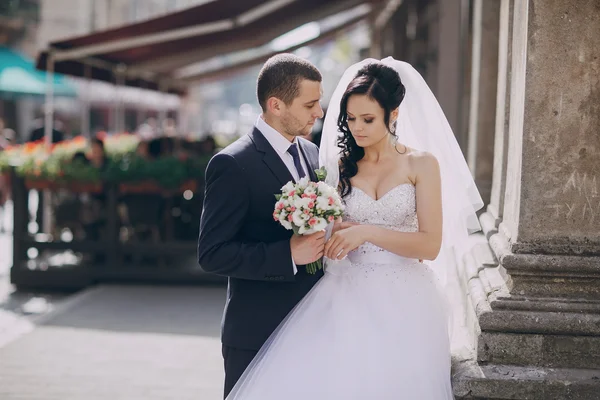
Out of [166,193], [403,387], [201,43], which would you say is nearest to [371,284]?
[403,387]

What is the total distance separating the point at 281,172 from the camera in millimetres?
3635

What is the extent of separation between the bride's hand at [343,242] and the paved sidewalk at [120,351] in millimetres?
2503

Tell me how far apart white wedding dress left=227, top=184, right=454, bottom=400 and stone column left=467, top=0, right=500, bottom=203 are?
9.16 ft

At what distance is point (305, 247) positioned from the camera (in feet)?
11.2

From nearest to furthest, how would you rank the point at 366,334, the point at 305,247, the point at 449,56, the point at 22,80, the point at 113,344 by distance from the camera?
the point at 305,247, the point at 366,334, the point at 113,344, the point at 449,56, the point at 22,80

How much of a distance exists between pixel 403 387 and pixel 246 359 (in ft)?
2.38

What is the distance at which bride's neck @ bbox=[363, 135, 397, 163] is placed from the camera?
3830 millimetres

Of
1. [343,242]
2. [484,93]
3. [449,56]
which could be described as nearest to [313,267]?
[343,242]

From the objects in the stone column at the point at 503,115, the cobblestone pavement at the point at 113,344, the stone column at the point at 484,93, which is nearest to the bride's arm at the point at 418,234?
the stone column at the point at 503,115

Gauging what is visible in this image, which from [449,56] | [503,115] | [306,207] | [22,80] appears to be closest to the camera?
[306,207]

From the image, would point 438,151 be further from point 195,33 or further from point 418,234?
point 195,33

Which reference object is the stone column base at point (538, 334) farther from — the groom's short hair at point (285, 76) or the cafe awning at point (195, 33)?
the cafe awning at point (195, 33)

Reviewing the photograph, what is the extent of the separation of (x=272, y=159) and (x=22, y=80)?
1999 cm

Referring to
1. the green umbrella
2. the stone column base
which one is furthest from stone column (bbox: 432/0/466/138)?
the green umbrella
